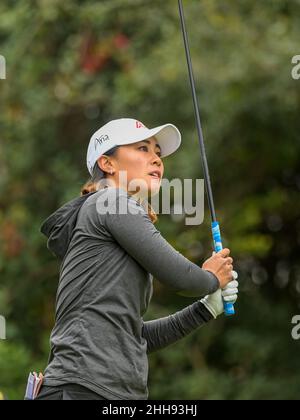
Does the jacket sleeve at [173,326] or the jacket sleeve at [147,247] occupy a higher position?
the jacket sleeve at [147,247]

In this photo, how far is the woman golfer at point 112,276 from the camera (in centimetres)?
274

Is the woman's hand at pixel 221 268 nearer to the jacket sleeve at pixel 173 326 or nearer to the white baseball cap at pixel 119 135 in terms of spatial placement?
the jacket sleeve at pixel 173 326

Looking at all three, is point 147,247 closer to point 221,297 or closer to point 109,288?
point 109,288

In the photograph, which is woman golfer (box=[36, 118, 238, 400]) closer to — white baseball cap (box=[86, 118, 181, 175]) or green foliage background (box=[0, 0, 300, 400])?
white baseball cap (box=[86, 118, 181, 175])

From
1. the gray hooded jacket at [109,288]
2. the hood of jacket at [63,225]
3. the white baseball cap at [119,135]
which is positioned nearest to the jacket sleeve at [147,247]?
the gray hooded jacket at [109,288]

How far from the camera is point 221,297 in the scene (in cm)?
306

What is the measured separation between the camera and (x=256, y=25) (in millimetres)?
7742

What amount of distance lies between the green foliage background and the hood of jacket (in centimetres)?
474

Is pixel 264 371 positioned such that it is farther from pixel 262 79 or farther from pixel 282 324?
pixel 262 79

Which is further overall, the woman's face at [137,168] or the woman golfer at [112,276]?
the woman's face at [137,168]

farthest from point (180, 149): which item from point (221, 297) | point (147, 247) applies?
point (147, 247)

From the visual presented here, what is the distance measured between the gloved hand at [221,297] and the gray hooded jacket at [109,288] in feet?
0.26

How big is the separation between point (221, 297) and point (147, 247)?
1.25ft
